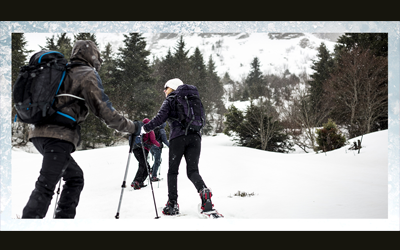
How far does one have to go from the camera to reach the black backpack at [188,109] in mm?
2986

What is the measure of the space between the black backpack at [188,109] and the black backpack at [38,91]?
136 cm

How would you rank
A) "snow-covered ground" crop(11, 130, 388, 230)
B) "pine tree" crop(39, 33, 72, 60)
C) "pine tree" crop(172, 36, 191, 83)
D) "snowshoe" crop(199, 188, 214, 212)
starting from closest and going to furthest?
"snow-covered ground" crop(11, 130, 388, 230), "snowshoe" crop(199, 188, 214, 212), "pine tree" crop(39, 33, 72, 60), "pine tree" crop(172, 36, 191, 83)

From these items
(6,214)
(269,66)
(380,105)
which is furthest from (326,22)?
(269,66)

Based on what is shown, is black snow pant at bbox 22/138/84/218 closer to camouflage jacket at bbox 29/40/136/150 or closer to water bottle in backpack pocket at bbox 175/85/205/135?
camouflage jacket at bbox 29/40/136/150

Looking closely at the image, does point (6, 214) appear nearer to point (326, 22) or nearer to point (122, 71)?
point (326, 22)

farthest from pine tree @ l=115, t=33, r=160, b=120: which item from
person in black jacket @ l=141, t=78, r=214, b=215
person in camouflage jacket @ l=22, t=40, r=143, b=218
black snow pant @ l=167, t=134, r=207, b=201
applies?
person in camouflage jacket @ l=22, t=40, r=143, b=218

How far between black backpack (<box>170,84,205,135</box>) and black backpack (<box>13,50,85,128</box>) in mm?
1358

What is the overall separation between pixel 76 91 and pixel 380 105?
48.3ft

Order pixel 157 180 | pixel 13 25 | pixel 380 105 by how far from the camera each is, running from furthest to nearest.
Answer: pixel 380 105
pixel 157 180
pixel 13 25

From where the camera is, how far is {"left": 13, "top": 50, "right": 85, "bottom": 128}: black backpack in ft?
6.06

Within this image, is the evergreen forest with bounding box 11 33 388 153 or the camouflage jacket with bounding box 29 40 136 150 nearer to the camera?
the camouflage jacket with bounding box 29 40 136 150

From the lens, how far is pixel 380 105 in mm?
12359

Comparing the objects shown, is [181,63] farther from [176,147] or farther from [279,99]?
[176,147]

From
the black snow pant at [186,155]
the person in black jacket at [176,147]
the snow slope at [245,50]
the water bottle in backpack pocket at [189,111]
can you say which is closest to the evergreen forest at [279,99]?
the snow slope at [245,50]
